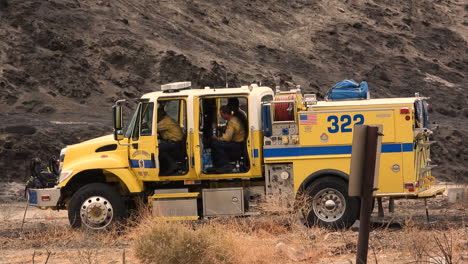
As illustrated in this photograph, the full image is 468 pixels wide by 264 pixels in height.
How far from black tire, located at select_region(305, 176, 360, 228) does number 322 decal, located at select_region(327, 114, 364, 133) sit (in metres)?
0.85

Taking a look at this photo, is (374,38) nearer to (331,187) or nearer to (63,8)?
(63,8)

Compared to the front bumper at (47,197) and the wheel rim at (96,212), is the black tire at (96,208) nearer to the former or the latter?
the wheel rim at (96,212)

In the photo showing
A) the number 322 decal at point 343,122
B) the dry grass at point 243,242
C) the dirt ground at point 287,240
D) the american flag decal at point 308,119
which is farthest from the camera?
the american flag decal at point 308,119

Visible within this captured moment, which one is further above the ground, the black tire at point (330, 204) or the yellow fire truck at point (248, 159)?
the yellow fire truck at point (248, 159)

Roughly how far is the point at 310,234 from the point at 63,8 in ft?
93.4

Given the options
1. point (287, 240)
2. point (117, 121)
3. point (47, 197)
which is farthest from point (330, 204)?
point (47, 197)

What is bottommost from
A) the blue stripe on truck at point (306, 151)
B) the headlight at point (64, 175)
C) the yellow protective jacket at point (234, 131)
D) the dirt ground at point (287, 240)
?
the dirt ground at point (287, 240)

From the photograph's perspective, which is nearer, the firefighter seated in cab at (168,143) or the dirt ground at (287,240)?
the dirt ground at (287,240)

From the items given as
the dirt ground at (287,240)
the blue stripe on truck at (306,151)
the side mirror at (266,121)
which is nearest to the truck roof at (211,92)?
the side mirror at (266,121)

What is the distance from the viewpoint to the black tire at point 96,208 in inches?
640

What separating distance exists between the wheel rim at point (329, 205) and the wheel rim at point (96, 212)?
351 cm

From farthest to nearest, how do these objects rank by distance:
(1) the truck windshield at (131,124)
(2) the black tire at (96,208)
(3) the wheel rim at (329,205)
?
1. (1) the truck windshield at (131,124)
2. (2) the black tire at (96,208)
3. (3) the wheel rim at (329,205)

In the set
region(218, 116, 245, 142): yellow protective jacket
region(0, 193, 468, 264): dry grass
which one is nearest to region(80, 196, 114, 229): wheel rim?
region(0, 193, 468, 264): dry grass

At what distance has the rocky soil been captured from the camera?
115ft
